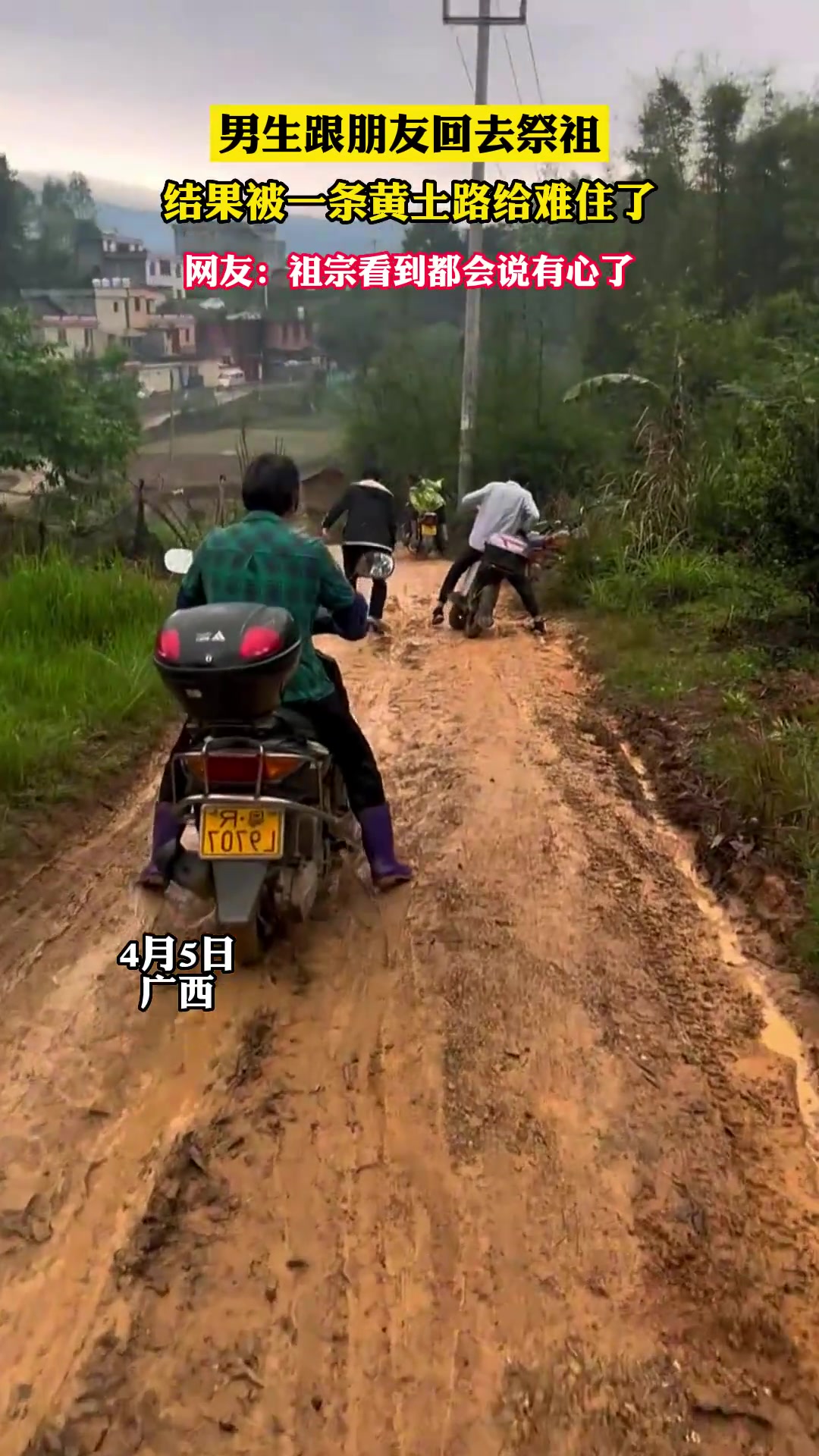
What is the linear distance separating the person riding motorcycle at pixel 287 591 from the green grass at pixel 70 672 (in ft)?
3.87

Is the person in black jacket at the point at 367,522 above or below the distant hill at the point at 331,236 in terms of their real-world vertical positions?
below

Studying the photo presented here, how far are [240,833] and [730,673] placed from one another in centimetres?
423

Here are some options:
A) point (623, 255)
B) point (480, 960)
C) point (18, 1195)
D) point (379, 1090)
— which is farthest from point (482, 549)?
point (623, 255)

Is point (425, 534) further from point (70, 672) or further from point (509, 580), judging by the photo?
point (70, 672)

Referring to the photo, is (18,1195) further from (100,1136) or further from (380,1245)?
(380,1245)

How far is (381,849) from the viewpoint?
4.29 metres

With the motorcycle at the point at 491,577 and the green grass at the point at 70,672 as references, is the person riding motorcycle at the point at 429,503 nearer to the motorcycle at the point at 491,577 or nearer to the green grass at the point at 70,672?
the motorcycle at the point at 491,577

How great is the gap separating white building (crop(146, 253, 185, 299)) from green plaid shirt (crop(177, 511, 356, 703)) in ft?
104

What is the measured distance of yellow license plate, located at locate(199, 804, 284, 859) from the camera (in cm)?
346

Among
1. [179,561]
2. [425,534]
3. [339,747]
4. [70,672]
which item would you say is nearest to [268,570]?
[179,561]

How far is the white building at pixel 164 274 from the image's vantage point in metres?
34.2

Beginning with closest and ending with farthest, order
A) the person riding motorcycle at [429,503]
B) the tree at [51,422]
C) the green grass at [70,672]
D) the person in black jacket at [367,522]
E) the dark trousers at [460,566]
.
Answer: the green grass at [70,672]
the person in black jacket at [367,522]
the dark trousers at [460,566]
the person riding motorcycle at [429,503]
the tree at [51,422]

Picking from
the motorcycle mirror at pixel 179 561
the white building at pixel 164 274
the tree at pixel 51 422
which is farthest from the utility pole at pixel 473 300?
the white building at pixel 164 274

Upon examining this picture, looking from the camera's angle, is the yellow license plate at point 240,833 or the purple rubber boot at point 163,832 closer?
the yellow license plate at point 240,833
